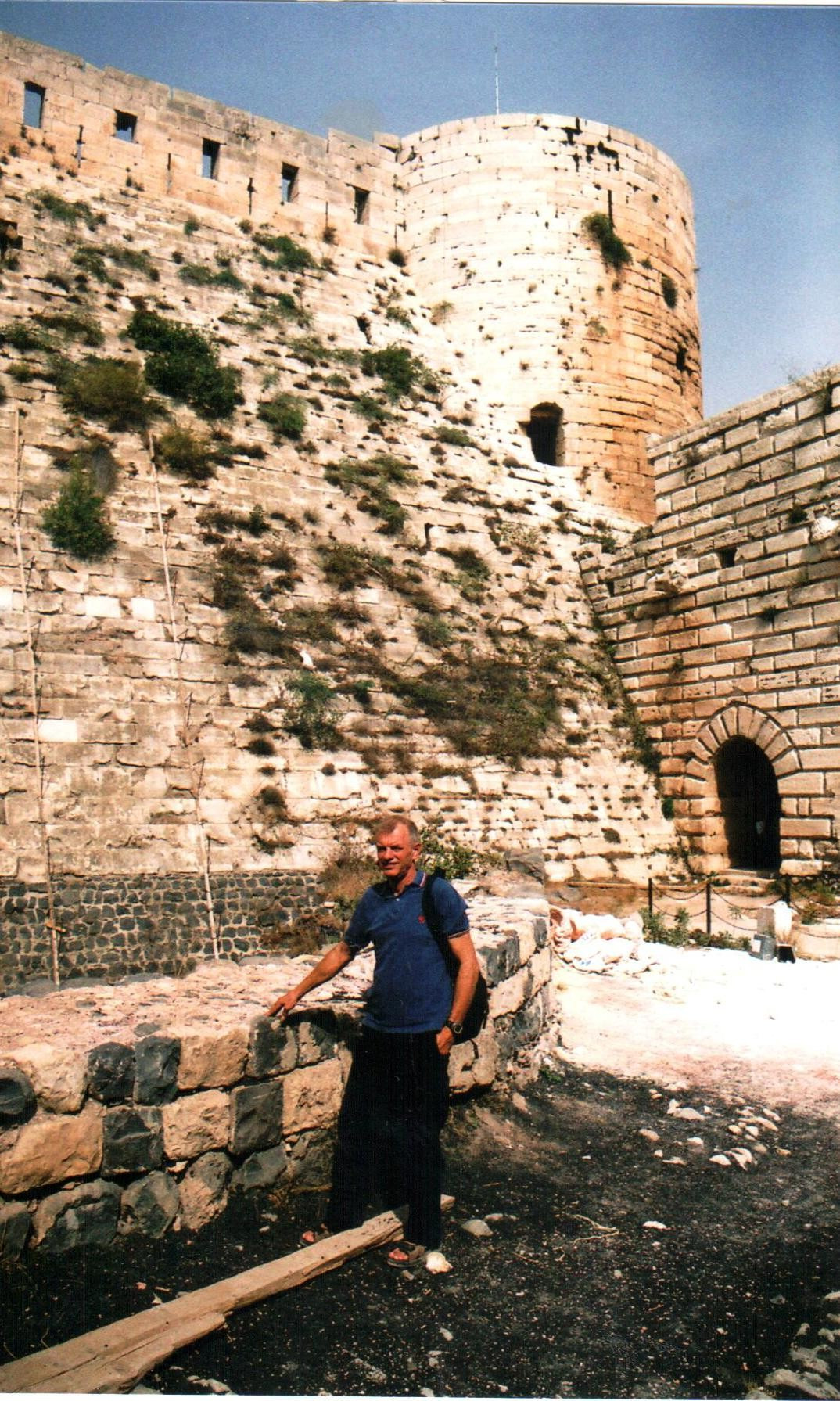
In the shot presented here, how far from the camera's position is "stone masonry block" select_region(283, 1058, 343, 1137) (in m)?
4.00

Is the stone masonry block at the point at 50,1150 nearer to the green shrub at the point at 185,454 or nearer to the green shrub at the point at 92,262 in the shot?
the green shrub at the point at 185,454

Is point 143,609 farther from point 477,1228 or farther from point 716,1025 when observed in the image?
point 477,1228

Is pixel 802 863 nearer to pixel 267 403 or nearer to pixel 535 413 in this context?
pixel 267 403

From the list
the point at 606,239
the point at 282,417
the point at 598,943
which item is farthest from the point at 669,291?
the point at 598,943

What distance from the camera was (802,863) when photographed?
10750mm

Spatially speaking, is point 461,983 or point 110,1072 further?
point 461,983

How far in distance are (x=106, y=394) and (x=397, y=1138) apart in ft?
34.4

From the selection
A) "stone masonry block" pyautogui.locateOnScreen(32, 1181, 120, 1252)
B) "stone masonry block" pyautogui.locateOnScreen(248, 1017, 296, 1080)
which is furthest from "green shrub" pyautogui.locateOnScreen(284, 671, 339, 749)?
"stone masonry block" pyautogui.locateOnScreen(32, 1181, 120, 1252)

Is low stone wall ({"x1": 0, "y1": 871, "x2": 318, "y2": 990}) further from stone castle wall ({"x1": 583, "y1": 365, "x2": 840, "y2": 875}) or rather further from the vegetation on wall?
stone castle wall ({"x1": 583, "y1": 365, "x2": 840, "y2": 875})

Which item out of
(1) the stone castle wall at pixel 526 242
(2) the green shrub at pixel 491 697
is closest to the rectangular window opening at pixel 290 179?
(1) the stone castle wall at pixel 526 242

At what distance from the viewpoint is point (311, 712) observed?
34.6 feet

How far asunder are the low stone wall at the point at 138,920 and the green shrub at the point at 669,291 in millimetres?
16699

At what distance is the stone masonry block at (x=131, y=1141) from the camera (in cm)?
344

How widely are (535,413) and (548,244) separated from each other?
11.5 feet
